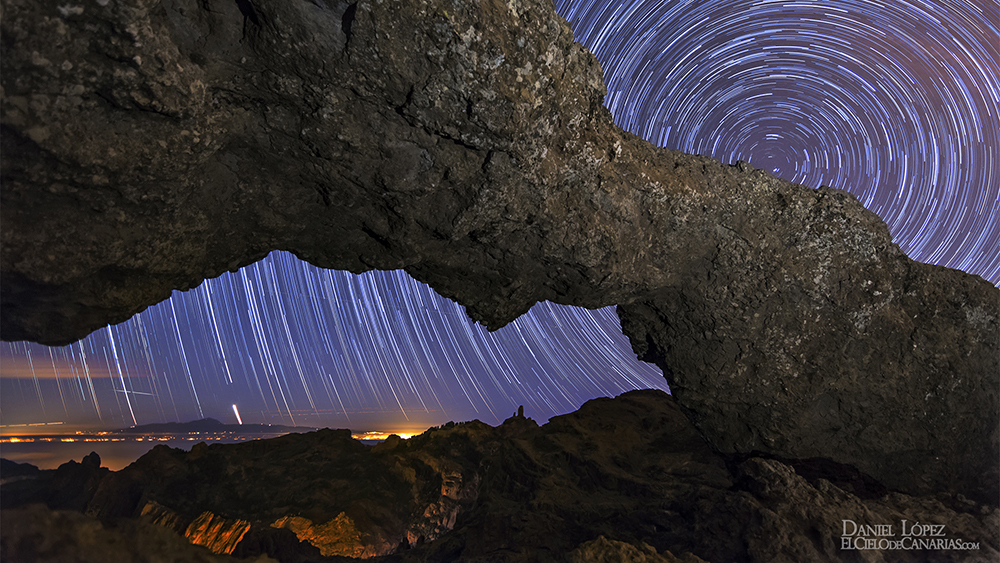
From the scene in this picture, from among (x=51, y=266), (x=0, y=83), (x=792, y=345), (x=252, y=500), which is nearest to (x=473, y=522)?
(x=252, y=500)

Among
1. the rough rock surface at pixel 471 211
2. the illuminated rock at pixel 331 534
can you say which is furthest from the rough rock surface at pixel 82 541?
the illuminated rock at pixel 331 534

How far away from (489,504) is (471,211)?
13.2 feet

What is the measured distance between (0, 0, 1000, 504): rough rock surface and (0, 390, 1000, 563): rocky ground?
44.1 inches

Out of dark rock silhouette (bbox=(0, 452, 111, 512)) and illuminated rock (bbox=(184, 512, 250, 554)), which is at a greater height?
dark rock silhouette (bbox=(0, 452, 111, 512))

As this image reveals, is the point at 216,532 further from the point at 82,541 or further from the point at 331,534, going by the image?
the point at 82,541

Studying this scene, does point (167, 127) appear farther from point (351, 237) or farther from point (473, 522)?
point (473, 522)

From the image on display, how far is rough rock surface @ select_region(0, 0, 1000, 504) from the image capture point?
11.2 ft

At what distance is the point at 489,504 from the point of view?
6.63 meters

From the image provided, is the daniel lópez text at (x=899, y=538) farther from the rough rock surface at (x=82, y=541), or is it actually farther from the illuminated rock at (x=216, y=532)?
the illuminated rock at (x=216, y=532)

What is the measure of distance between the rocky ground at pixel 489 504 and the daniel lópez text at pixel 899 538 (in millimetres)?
16


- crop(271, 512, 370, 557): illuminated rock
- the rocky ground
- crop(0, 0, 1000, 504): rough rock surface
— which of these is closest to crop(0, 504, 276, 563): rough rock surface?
the rocky ground

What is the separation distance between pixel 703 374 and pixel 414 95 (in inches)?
185

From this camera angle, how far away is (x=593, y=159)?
4.76 metres

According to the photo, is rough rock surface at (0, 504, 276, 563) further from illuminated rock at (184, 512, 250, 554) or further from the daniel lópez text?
the daniel lópez text
